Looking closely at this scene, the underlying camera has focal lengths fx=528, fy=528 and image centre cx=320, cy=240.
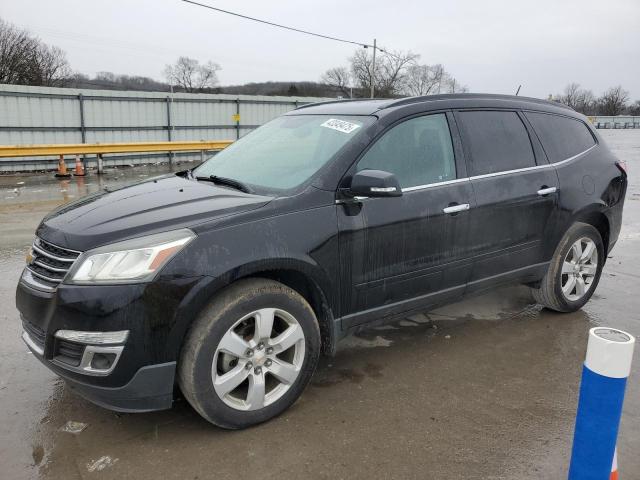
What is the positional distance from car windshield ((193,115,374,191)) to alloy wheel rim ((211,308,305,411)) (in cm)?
82

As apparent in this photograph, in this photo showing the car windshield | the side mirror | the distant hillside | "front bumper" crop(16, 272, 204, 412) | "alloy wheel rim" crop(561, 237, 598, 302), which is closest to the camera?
"front bumper" crop(16, 272, 204, 412)

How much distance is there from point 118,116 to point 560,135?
1532 centimetres

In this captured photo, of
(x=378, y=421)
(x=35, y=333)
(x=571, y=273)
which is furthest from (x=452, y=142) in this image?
(x=35, y=333)

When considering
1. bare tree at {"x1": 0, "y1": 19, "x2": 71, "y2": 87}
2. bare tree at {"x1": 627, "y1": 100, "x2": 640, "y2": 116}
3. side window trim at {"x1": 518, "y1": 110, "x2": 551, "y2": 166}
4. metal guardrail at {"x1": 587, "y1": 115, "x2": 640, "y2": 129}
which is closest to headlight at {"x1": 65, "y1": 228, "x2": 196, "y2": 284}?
side window trim at {"x1": 518, "y1": 110, "x2": 551, "y2": 166}

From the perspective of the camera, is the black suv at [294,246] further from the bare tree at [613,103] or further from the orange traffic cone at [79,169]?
the bare tree at [613,103]

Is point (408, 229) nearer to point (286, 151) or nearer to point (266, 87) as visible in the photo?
point (286, 151)

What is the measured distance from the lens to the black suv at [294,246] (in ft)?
8.29

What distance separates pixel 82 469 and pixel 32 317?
0.81 metres

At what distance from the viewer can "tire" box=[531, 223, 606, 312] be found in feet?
14.3

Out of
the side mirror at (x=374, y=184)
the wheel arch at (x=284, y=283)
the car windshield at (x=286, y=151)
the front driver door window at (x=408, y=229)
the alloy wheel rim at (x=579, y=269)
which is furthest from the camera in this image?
the alloy wheel rim at (x=579, y=269)

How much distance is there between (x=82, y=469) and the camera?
255cm

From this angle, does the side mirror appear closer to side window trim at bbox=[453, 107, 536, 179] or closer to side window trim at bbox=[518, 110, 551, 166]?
side window trim at bbox=[453, 107, 536, 179]

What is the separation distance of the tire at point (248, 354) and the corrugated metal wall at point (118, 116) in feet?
45.6

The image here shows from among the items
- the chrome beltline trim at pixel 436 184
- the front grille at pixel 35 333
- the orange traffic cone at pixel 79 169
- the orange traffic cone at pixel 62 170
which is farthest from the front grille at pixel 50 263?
the orange traffic cone at pixel 79 169
